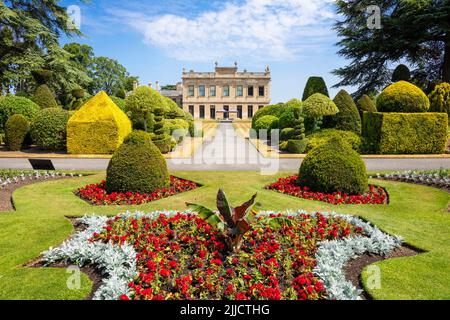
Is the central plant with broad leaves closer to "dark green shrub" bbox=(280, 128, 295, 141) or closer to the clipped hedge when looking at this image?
the clipped hedge

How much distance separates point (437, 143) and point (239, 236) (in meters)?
17.4

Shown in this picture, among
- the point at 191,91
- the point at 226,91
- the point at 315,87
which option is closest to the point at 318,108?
the point at 315,87

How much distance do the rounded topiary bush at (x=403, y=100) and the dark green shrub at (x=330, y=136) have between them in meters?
2.18

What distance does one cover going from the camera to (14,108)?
19516mm

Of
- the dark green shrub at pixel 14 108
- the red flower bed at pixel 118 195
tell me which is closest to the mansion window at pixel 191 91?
the dark green shrub at pixel 14 108

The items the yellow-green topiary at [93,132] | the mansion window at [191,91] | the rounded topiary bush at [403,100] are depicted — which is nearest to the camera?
the rounded topiary bush at [403,100]

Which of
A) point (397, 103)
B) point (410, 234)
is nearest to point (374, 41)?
point (397, 103)

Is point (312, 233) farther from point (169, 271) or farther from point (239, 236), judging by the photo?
point (169, 271)

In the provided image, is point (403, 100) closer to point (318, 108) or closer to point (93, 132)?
point (318, 108)

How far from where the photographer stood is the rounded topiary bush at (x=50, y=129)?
17.7m

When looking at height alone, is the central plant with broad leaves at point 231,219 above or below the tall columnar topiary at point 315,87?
below

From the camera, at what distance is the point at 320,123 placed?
19.9 meters

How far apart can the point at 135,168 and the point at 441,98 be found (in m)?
20.0

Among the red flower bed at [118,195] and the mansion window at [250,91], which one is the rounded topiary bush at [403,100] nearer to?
the red flower bed at [118,195]
